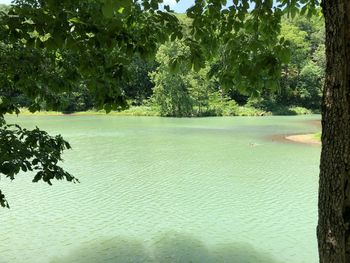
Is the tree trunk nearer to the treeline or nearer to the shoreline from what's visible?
the shoreline

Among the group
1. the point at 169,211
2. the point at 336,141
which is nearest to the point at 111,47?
the point at 336,141

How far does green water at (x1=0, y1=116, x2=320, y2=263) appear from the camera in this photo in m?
7.48

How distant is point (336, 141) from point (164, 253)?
577cm

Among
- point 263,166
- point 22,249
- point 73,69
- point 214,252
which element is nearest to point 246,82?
point 73,69

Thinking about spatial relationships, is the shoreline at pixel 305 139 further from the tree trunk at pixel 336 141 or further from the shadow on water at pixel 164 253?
the tree trunk at pixel 336 141

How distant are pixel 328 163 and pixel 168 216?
25.8ft

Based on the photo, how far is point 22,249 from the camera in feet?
25.2

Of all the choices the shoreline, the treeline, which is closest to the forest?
the shoreline

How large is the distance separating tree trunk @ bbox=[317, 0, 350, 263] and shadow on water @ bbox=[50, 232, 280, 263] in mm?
5134

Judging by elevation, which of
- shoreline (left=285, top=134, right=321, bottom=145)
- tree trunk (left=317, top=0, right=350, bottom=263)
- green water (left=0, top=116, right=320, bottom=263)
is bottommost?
green water (left=0, top=116, right=320, bottom=263)

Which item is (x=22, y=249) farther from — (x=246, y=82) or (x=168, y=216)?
(x=246, y=82)

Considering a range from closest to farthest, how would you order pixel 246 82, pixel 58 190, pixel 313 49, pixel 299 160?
pixel 246 82, pixel 58 190, pixel 299 160, pixel 313 49

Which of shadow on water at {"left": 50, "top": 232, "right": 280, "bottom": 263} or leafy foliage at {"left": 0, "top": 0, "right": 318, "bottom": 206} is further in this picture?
shadow on water at {"left": 50, "top": 232, "right": 280, "bottom": 263}

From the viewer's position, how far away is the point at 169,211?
394 inches
